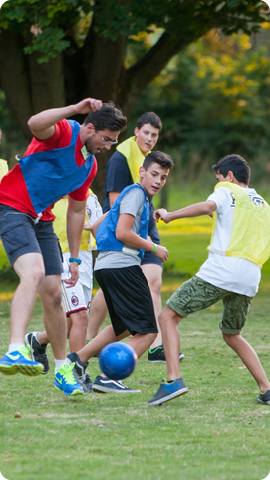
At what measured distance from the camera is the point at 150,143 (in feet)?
22.2

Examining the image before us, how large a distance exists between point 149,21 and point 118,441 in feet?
32.2

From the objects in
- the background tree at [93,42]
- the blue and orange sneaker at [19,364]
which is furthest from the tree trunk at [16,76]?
the blue and orange sneaker at [19,364]

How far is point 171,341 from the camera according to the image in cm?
493

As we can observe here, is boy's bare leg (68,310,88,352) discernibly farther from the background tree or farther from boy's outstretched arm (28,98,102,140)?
the background tree

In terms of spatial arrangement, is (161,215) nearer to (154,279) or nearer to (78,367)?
(78,367)

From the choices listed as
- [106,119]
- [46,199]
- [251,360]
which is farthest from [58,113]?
[251,360]

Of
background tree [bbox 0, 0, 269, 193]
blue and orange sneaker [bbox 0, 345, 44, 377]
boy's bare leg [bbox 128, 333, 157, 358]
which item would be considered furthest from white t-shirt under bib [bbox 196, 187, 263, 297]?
background tree [bbox 0, 0, 269, 193]

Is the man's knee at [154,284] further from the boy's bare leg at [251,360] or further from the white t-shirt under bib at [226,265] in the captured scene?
the white t-shirt under bib at [226,265]

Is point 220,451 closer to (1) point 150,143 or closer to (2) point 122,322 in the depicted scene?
(2) point 122,322

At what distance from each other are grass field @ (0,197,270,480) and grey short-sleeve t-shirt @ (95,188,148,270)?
1.04 metres

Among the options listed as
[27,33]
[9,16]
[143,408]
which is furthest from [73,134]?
[27,33]

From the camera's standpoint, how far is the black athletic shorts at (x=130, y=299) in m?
5.02

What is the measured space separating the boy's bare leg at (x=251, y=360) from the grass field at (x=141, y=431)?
0.57ft

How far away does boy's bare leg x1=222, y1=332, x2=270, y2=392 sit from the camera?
498cm
